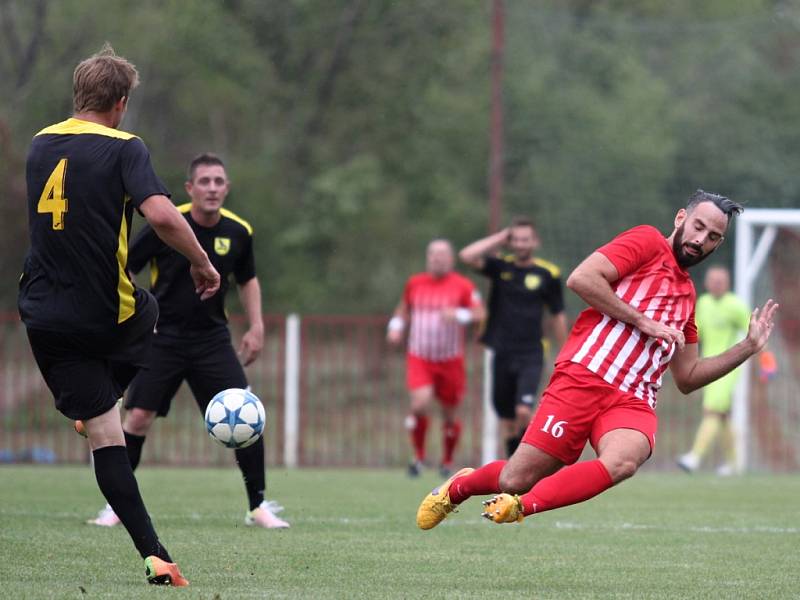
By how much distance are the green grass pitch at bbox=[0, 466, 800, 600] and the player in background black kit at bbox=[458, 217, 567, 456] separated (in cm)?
192

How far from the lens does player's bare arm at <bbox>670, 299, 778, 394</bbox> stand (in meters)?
6.50

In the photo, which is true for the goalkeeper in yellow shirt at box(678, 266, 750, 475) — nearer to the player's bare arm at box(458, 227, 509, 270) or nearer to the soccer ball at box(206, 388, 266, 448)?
the player's bare arm at box(458, 227, 509, 270)

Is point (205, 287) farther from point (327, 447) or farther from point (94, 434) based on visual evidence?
point (327, 447)

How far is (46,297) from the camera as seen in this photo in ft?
18.5

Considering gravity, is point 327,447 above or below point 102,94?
below

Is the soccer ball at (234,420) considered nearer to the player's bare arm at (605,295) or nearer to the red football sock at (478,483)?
the red football sock at (478,483)

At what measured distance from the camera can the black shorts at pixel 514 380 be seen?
43.1 feet

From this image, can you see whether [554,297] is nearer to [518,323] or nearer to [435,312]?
[518,323]

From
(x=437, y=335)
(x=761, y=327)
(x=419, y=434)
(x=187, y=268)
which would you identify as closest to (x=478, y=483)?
(x=761, y=327)

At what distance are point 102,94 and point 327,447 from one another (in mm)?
12630

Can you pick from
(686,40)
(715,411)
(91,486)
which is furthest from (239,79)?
(91,486)

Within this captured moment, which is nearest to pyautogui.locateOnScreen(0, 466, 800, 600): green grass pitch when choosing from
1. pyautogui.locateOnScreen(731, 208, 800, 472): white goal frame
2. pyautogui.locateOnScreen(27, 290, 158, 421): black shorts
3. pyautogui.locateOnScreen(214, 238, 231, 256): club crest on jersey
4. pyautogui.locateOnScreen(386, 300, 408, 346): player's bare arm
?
pyautogui.locateOnScreen(27, 290, 158, 421): black shorts

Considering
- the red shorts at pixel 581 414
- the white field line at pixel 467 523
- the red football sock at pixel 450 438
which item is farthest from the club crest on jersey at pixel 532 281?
the red shorts at pixel 581 414

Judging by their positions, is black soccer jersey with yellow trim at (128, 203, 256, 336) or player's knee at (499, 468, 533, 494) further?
black soccer jersey with yellow trim at (128, 203, 256, 336)
